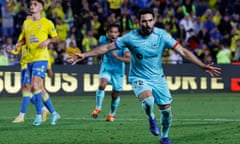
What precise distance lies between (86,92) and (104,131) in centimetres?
1209

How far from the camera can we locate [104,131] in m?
15.4

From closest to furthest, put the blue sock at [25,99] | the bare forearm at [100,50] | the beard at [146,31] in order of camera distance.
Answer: the bare forearm at [100,50] < the beard at [146,31] < the blue sock at [25,99]

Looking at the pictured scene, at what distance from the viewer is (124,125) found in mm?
16688

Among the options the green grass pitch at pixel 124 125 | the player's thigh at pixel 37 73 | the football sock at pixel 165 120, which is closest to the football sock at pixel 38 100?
the player's thigh at pixel 37 73

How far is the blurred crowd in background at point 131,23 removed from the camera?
30.2 metres

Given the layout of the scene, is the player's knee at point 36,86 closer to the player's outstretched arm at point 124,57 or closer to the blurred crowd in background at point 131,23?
the player's outstretched arm at point 124,57

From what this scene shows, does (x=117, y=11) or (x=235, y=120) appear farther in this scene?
(x=117, y=11)

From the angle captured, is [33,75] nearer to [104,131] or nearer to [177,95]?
[104,131]

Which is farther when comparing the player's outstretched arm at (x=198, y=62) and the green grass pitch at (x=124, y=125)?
the green grass pitch at (x=124, y=125)

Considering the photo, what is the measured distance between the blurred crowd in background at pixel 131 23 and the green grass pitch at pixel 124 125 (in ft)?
18.0

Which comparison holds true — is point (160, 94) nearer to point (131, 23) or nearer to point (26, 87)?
point (26, 87)

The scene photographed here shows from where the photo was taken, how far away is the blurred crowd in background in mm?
30203

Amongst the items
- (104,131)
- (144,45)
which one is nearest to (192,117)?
(104,131)

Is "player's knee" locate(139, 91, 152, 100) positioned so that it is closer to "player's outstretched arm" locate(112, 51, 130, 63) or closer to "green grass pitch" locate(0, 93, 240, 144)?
"green grass pitch" locate(0, 93, 240, 144)
